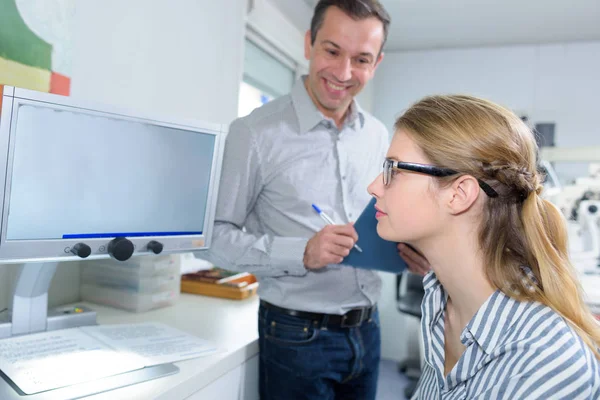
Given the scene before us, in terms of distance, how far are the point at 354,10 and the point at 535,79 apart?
11.8 feet

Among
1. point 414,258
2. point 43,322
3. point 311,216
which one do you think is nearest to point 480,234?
point 414,258

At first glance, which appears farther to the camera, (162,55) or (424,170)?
(162,55)

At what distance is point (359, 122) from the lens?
1520 millimetres

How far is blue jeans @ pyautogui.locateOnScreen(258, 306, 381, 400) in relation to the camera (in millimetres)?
1241

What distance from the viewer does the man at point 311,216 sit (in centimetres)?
125

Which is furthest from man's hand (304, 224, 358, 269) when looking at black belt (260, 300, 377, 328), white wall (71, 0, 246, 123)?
white wall (71, 0, 246, 123)

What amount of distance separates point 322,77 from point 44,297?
2.97 feet

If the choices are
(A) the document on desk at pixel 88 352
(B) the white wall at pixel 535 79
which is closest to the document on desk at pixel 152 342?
(A) the document on desk at pixel 88 352

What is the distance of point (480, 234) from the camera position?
96 cm

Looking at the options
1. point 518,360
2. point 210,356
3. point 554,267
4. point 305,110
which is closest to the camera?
point 518,360

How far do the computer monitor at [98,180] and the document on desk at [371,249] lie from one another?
1.21 ft

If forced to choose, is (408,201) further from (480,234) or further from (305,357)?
(305,357)

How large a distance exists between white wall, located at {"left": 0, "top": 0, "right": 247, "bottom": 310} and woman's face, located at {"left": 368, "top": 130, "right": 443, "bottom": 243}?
1.72 ft

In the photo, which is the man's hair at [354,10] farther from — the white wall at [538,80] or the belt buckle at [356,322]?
the white wall at [538,80]
